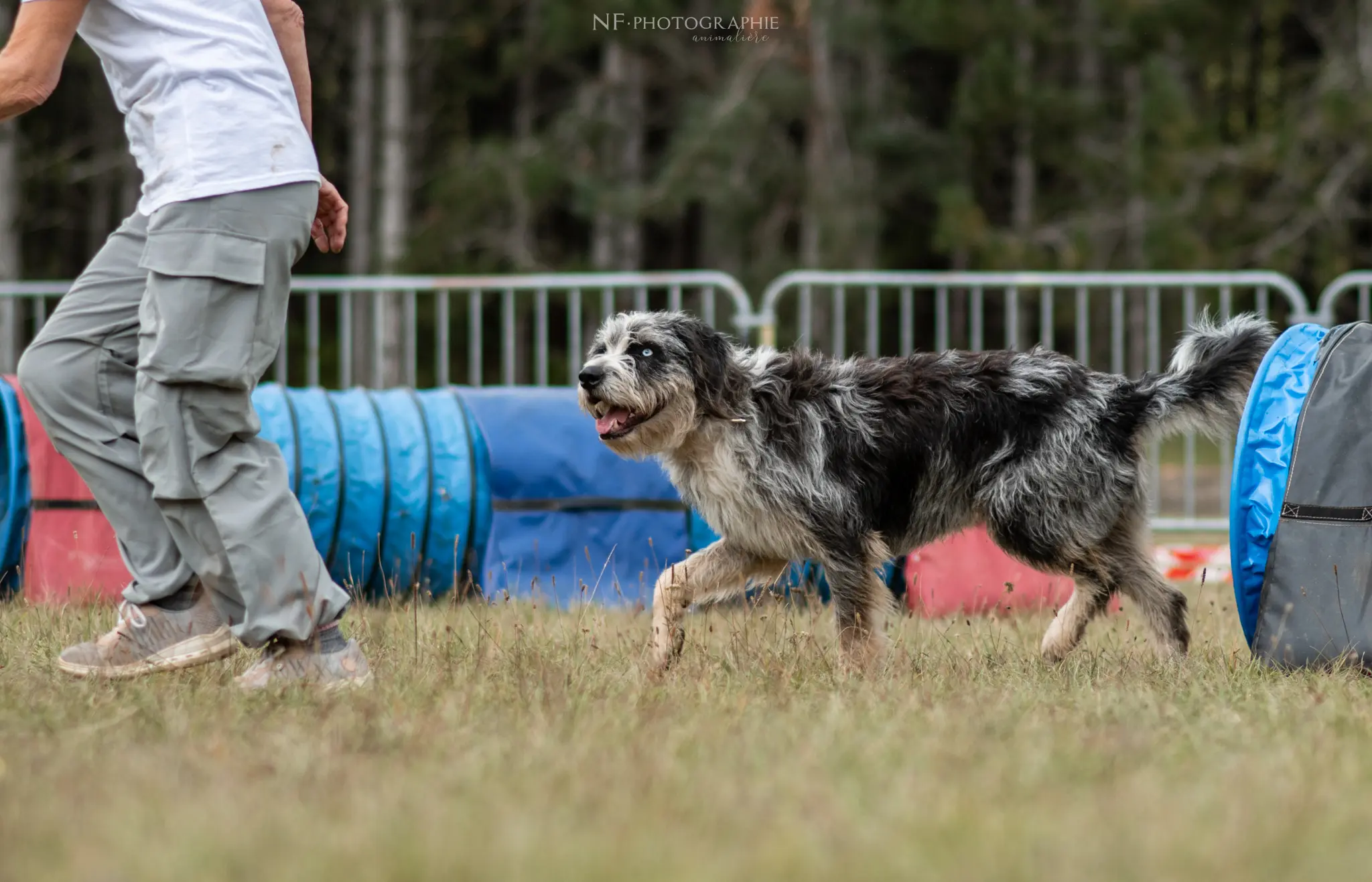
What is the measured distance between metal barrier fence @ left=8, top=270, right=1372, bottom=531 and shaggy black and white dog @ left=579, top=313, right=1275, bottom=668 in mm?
568

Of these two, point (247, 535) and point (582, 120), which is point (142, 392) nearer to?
point (247, 535)

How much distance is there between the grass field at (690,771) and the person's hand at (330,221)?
1.07 m

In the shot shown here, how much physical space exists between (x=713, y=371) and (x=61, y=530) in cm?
289

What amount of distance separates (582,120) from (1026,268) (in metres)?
6.37

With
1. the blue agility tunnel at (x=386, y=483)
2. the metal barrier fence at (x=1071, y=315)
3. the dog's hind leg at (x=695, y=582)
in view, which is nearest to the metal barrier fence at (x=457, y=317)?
the blue agility tunnel at (x=386, y=483)

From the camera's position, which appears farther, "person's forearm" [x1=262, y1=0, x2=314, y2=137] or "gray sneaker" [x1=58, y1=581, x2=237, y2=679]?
"person's forearm" [x1=262, y1=0, x2=314, y2=137]

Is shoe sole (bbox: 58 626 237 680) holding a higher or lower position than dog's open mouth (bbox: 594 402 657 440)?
lower

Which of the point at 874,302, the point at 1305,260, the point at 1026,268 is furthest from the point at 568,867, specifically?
the point at 1305,260

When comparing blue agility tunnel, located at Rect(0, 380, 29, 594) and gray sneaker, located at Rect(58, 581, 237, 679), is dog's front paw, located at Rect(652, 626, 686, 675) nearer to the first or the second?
gray sneaker, located at Rect(58, 581, 237, 679)

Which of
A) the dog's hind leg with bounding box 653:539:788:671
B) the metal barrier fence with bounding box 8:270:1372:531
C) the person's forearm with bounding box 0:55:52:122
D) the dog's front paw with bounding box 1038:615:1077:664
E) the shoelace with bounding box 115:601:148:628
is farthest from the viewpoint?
the metal barrier fence with bounding box 8:270:1372:531

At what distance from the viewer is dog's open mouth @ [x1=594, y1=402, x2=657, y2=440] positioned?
182 inches

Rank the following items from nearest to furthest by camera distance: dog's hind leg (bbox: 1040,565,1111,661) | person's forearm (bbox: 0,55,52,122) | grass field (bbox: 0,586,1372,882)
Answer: grass field (bbox: 0,586,1372,882) < person's forearm (bbox: 0,55,52,122) < dog's hind leg (bbox: 1040,565,1111,661)

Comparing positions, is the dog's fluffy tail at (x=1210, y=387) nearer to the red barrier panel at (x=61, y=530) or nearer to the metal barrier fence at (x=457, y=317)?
the metal barrier fence at (x=457, y=317)

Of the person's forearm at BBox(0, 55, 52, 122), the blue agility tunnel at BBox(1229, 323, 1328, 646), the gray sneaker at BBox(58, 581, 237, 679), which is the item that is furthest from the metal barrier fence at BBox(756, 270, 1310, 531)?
the person's forearm at BBox(0, 55, 52, 122)
